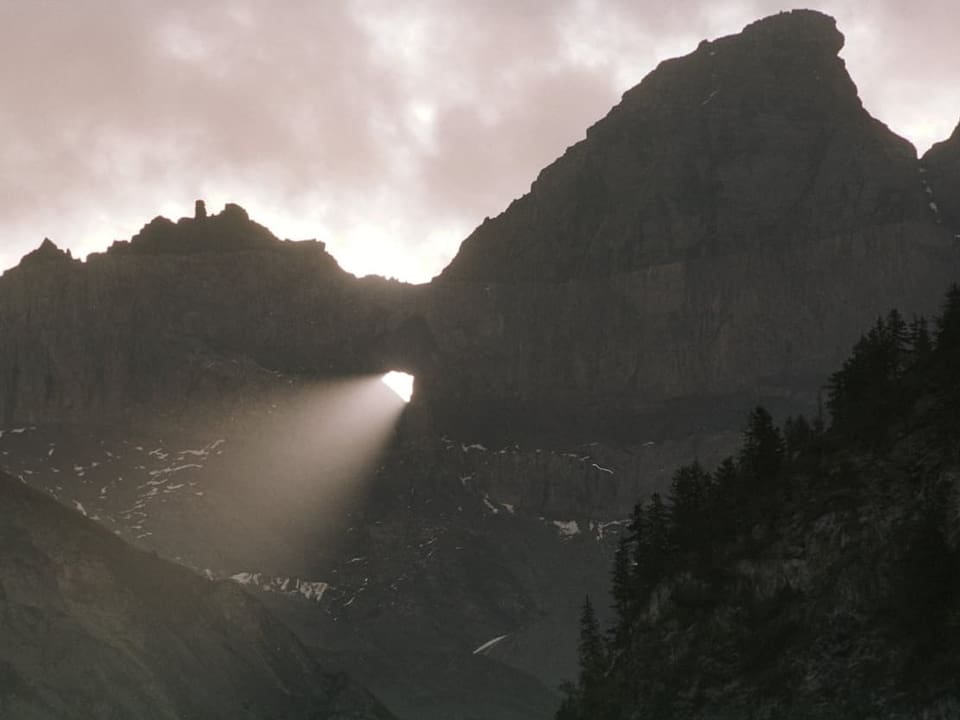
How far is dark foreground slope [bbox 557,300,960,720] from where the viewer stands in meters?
145

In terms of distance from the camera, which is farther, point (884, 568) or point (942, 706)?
→ point (884, 568)

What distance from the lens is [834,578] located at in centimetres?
15962

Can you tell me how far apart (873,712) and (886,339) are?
62253mm

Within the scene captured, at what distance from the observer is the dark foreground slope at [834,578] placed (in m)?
145

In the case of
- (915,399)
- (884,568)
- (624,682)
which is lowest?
(624,682)

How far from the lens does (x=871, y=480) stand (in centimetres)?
16500

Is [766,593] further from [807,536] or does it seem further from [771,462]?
[771,462]

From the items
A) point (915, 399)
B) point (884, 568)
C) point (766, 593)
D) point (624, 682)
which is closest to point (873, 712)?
point (884, 568)

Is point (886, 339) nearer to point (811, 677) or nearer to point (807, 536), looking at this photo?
point (807, 536)

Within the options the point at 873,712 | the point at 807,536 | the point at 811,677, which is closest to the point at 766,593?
the point at 807,536

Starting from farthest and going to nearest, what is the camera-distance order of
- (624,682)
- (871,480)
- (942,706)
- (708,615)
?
(624,682), (708,615), (871,480), (942,706)

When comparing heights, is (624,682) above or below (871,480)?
below

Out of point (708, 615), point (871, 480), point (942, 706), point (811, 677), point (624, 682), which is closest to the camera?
point (942, 706)

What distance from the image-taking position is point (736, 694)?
159000 mm
